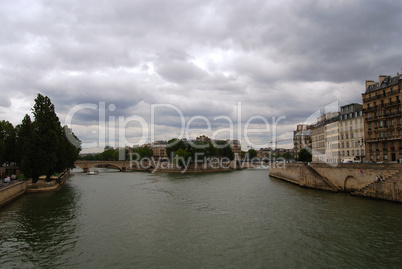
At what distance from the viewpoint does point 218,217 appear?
22984 millimetres

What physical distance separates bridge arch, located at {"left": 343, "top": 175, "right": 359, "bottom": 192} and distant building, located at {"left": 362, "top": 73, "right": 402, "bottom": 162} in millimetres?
11803

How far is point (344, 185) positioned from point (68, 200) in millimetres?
33197

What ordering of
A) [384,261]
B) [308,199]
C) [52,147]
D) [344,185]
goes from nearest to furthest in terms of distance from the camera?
[384,261] < [308,199] < [344,185] < [52,147]

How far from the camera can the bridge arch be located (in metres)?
31.8

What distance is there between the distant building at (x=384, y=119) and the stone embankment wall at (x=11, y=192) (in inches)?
1905

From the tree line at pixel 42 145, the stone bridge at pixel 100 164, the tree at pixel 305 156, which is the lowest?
the stone bridge at pixel 100 164

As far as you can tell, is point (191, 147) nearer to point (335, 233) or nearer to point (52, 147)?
point (52, 147)

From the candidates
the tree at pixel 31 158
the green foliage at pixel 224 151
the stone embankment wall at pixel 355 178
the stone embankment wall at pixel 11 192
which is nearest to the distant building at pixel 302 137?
the green foliage at pixel 224 151

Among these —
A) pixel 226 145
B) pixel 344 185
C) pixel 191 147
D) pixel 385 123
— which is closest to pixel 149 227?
pixel 344 185

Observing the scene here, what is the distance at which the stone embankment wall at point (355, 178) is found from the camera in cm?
2577

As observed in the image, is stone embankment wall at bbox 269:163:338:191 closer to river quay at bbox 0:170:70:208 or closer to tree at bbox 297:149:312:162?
tree at bbox 297:149:312:162

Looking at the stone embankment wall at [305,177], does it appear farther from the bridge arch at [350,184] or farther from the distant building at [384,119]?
the distant building at [384,119]

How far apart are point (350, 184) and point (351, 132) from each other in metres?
25.9

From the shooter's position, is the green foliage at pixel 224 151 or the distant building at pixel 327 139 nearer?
the distant building at pixel 327 139
